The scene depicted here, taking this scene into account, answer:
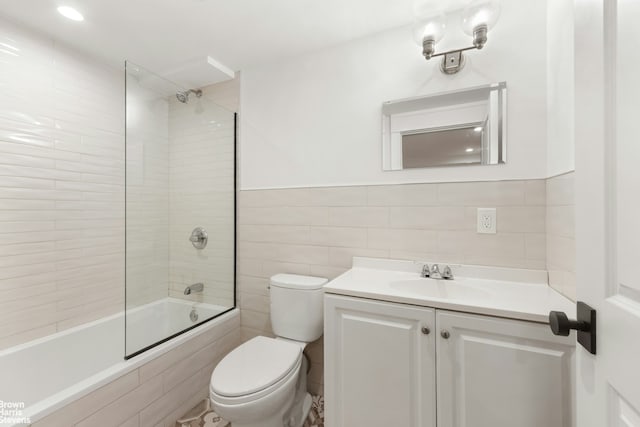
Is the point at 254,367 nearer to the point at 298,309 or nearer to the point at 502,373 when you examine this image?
the point at 298,309

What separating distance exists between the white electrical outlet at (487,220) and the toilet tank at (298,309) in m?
0.91

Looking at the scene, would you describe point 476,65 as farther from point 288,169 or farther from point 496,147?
point 288,169

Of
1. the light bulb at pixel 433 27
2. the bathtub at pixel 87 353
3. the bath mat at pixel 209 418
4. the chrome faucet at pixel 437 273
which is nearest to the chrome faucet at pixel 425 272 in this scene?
the chrome faucet at pixel 437 273

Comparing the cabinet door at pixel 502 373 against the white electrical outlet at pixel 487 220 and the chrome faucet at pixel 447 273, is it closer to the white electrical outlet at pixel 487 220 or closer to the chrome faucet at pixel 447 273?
the chrome faucet at pixel 447 273

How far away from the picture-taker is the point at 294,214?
6.02 feet

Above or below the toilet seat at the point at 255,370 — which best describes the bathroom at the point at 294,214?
above

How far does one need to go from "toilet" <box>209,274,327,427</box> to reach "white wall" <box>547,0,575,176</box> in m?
1.28

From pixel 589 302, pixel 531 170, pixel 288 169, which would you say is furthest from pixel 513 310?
pixel 288 169

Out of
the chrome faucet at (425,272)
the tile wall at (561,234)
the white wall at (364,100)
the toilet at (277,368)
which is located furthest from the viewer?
the chrome faucet at (425,272)

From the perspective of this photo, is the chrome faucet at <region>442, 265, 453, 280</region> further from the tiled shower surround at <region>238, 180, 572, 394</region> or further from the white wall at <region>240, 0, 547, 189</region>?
the white wall at <region>240, 0, 547, 189</region>

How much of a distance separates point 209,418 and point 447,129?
2115 mm

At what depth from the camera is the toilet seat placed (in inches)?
46.5

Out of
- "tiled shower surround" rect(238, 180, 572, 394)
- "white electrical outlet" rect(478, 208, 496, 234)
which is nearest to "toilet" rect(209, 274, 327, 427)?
"tiled shower surround" rect(238, 180, 572, 394)

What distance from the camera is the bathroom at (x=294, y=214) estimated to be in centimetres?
103
